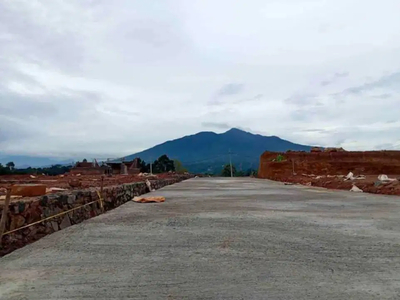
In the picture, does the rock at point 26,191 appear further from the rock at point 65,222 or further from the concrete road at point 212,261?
the concrete road at point 212,261

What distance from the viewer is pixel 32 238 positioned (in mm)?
5285

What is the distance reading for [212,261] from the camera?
12.8ft

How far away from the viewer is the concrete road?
10.0 ft

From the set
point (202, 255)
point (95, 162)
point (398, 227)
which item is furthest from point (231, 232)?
point (95, 162)

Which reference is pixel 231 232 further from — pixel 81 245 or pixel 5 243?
pixel 5 243

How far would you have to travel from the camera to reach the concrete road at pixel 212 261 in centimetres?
306

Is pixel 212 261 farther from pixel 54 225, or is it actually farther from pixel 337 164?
pixel 337 164

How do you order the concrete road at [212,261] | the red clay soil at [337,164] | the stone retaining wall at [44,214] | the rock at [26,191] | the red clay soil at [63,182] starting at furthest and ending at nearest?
1. the red clay soil at [337,164]
2. the red clay soil at [63,182]
3. the rock at [26,191]
4. the stone retaining wall at [44,214]
5. the concrete road at [212,261]

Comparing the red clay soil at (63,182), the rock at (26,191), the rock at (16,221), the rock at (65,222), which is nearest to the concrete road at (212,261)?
the rock at (65,222)

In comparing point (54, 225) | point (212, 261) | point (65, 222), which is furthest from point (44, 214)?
point (212, 261)

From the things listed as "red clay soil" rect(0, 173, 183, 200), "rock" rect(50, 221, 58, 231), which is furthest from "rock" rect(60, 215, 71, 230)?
"red clay soil" rect(0, 173, 183, 200)

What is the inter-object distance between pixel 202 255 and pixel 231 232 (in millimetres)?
1404

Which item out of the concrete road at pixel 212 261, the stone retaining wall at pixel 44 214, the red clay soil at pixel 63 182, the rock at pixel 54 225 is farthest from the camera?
the red clay soil at pixel 63 182

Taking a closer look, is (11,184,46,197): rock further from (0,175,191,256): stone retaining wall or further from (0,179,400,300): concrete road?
(0,179,400,300): concrete road
